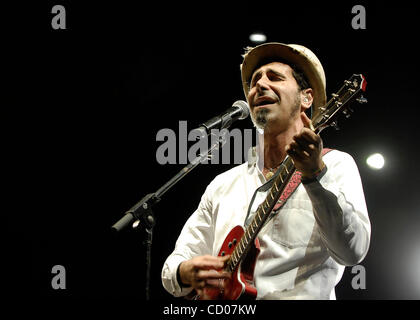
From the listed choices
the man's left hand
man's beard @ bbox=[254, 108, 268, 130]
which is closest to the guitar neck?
the man's left hand

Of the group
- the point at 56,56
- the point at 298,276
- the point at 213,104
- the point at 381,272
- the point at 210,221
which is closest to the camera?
the point at 298,276

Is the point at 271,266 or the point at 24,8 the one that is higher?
the point at 24,8

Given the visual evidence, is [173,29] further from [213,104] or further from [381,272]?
[381,272]

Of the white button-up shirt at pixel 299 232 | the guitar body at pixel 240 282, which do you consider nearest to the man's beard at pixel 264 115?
the white button-up shirt at pixel 299 232

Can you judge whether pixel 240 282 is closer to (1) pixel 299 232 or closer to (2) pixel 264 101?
(1) pixel 299 232

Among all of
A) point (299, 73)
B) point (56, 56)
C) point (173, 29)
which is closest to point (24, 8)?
point (56, 56)

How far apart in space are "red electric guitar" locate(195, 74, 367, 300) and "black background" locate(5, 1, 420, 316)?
5.50 ft

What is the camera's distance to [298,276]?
6.21ft

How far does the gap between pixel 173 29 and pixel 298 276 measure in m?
2.65

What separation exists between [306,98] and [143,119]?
6.41 feet

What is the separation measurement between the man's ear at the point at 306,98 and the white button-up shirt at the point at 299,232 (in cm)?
45

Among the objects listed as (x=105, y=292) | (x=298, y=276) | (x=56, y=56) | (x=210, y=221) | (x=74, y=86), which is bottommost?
(x=105, y=292)

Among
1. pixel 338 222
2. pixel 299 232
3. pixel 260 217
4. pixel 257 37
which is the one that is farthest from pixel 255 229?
pixel 257 37

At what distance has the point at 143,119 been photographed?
13.2ft
